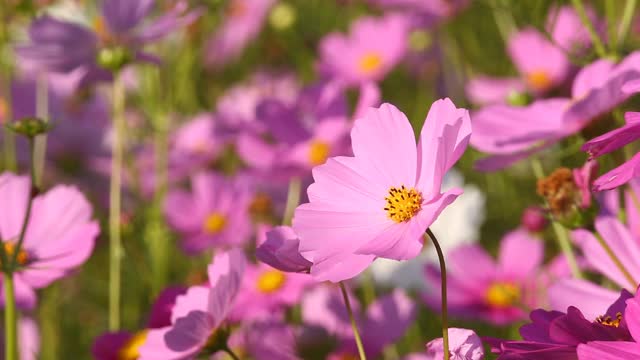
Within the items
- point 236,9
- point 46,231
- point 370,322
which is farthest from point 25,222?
point 236,9

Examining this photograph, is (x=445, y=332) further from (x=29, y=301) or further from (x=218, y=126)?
(x=218, y=126)

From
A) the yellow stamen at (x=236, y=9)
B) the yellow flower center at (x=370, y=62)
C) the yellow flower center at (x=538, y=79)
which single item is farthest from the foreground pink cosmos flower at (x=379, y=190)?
the yellow stamen at (x=236, y=9)

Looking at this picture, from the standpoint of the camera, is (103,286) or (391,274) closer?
(391,274)

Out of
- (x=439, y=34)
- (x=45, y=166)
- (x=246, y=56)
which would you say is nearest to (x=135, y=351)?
(x=45, y=166)

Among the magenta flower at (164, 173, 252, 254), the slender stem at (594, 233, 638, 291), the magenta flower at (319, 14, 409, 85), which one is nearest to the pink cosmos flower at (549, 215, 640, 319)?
the slender stem at (594, 233, 638, 291)

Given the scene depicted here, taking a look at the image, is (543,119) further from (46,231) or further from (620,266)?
(46,231)

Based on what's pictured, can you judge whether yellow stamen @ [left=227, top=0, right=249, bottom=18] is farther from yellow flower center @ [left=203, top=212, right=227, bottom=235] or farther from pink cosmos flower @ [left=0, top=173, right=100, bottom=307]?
pink cosmos flower @ [left=0, top=173, right=100, bottom=307]
